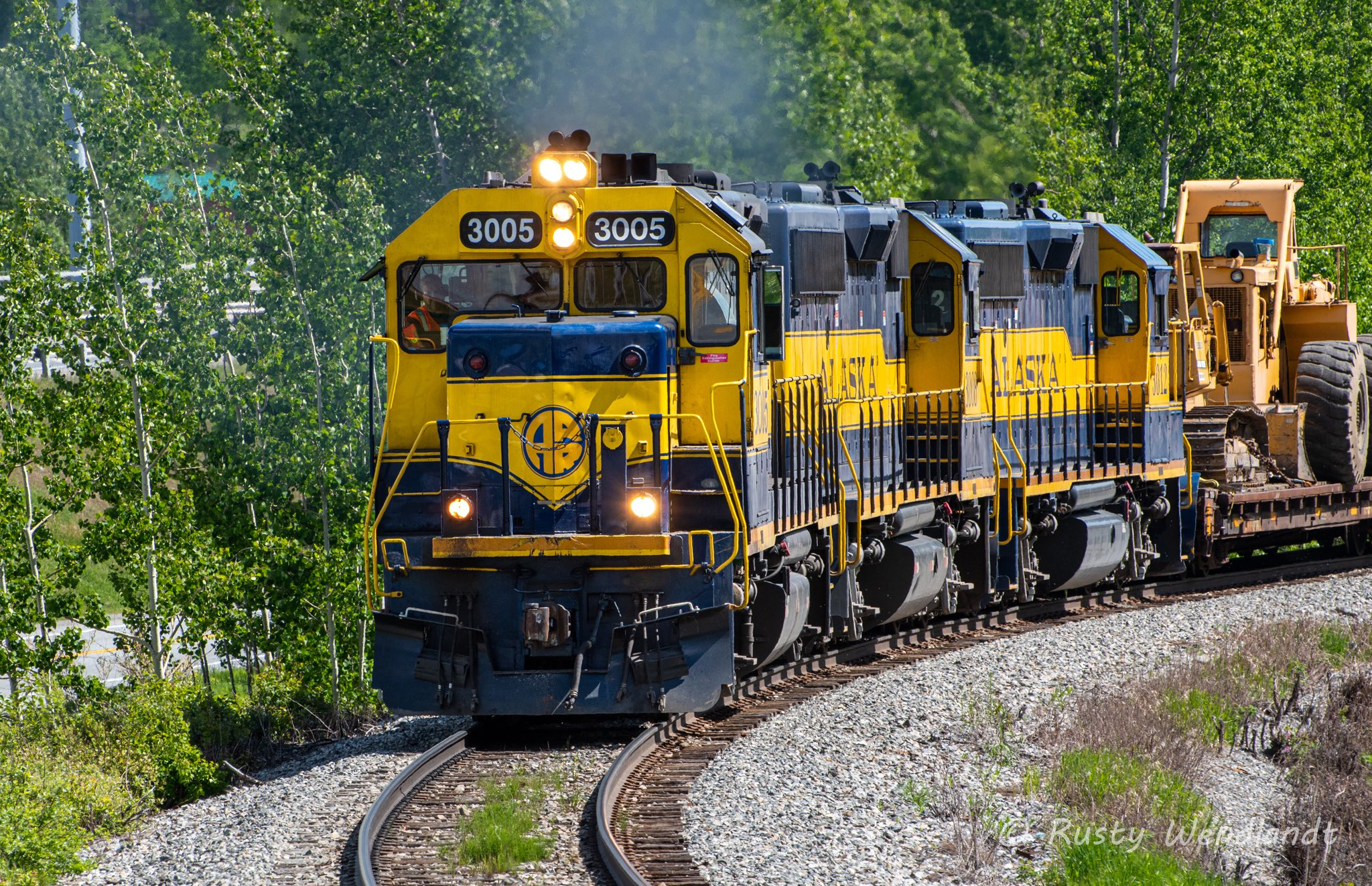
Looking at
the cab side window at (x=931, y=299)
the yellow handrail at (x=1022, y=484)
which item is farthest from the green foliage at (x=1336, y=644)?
the cab side window at (x=931, y=299)

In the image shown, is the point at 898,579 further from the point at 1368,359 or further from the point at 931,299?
the point at 1368,359

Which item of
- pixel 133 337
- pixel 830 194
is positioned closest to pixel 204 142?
pixel 133 337

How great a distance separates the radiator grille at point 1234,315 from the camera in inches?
811

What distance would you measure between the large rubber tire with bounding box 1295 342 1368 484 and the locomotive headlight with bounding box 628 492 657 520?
12551mm

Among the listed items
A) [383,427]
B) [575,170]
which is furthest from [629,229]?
[383,427]

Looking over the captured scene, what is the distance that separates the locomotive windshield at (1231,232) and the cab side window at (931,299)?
804cm

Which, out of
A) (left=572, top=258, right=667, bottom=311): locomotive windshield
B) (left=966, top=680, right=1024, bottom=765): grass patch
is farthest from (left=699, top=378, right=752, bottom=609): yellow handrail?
(left=966, top=680, right=1024, bottom=765): grass patch

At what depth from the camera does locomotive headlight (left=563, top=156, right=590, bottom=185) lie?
35.8 ft

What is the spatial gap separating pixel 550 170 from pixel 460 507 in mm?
2383

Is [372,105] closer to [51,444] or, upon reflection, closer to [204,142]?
[204,142]

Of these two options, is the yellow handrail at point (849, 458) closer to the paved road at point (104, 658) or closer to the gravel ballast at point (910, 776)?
the gravel ballast at point (910, 776)

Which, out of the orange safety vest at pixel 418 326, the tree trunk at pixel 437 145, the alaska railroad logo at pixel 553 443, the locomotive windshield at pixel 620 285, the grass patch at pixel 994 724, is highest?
the tree trunk at pixel 437 145

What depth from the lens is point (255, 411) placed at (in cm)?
1677

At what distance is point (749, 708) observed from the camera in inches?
467
